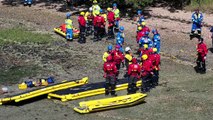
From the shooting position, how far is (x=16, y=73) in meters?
24.6

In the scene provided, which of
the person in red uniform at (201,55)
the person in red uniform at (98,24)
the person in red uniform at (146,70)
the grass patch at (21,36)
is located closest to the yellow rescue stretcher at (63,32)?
the grass patch at (21,36)

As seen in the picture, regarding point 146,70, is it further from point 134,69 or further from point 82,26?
point 82,26

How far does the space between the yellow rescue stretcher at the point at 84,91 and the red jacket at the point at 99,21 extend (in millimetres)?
7605

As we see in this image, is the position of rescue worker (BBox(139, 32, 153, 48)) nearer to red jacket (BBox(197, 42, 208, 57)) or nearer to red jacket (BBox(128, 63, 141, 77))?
red jacket (BBox(197, 42, 208, 57))

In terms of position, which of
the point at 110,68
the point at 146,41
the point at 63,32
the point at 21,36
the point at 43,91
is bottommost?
the point at 43,91

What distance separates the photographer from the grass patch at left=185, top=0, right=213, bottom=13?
3590 cm

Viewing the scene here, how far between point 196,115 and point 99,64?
25.3 feet

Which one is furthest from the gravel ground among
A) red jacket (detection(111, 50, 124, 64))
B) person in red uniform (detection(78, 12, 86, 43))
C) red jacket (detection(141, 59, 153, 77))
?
red jacket (detection(111, 50, 124, 64))

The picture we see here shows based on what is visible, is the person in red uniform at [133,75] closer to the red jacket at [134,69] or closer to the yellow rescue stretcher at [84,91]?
the red jacket at [134,69]

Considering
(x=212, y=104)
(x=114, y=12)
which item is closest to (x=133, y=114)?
(x=212, y=104)

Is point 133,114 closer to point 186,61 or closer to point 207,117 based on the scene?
point 207,117

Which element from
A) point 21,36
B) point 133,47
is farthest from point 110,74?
point 21,36

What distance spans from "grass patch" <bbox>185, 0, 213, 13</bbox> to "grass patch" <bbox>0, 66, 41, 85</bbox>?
15.8m

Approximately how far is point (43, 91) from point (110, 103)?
3277 millimetres
